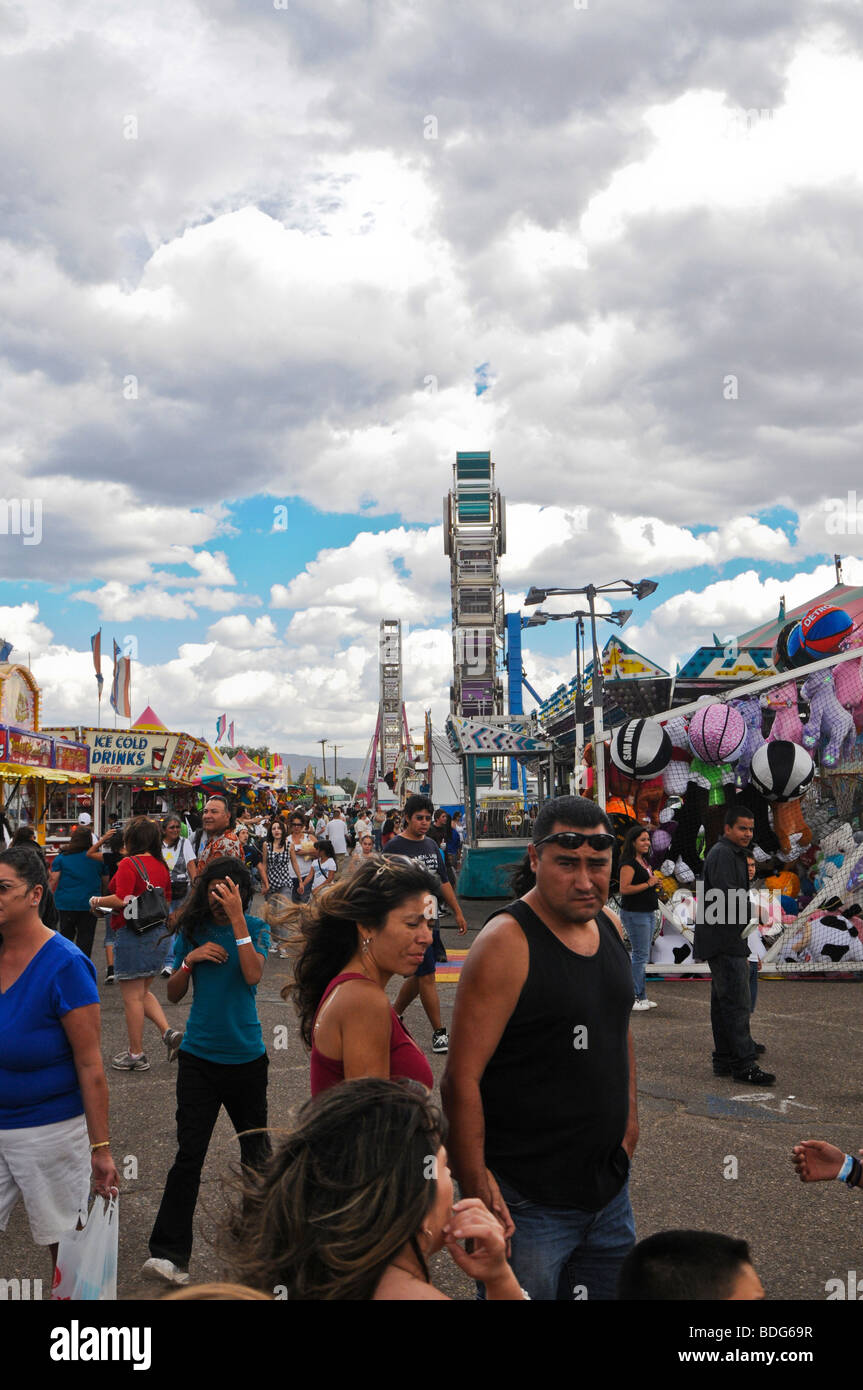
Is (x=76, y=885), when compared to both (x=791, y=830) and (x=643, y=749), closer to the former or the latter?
(x=643, y=749)

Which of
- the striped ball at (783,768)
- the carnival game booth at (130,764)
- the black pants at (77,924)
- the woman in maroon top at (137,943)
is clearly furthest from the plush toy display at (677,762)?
the carnival game booth at (130,764)

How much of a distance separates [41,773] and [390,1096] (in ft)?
77.8

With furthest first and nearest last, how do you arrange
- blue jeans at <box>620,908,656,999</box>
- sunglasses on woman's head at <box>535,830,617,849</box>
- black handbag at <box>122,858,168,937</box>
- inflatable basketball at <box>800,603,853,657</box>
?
1. inflatable basketball at <box>800,603,853,657</box>
2. blue jeans at <box>620,908,656,999</box>
3. black handbag at <box>122,858,168,937</box>
4. sunglasses on woman's head at <box>535,830,617,849</box>

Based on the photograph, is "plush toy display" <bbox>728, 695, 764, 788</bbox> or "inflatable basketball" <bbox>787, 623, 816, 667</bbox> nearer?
"plush toy display" <bbox>728, 695, 764, 788</bbox>

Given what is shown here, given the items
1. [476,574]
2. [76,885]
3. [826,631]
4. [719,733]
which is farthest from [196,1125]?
[476,574]

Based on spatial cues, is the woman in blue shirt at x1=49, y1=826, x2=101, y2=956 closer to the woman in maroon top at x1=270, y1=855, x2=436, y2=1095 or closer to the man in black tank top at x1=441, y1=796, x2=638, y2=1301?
the woman in maroon top at x1=270, y1=855, x2=436, y2=1095

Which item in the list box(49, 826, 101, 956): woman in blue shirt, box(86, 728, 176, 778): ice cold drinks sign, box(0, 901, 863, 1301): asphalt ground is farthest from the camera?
box(86, 728, 176, 778): ice cold drinks sign

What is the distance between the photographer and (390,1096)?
1.64 meters

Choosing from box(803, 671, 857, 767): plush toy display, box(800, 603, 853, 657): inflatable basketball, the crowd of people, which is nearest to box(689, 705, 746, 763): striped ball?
box(803, 671, 857, 767): plush toy display

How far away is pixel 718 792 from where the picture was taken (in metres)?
11.3

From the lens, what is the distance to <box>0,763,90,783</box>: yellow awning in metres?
21.3

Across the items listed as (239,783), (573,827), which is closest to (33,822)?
(239,783)

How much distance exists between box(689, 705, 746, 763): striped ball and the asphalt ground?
278cm
